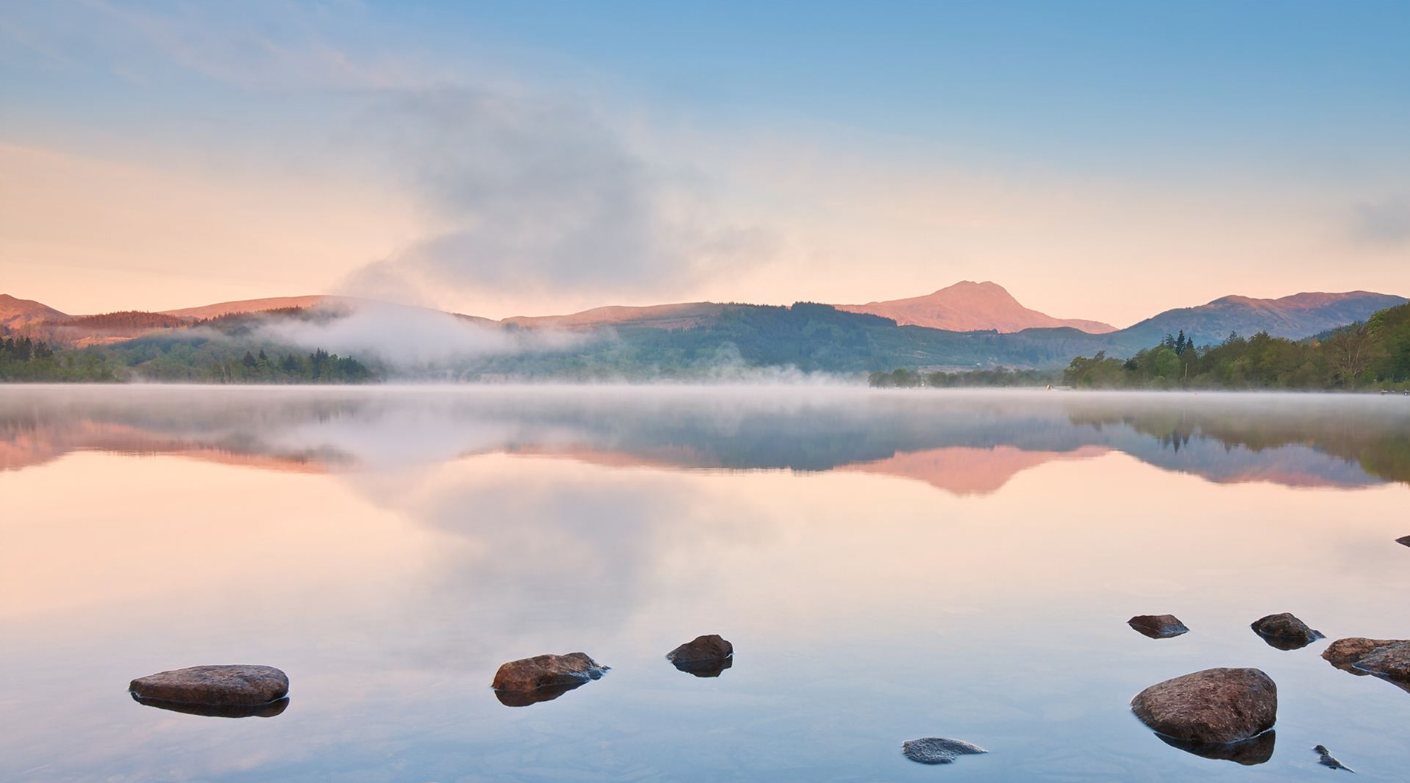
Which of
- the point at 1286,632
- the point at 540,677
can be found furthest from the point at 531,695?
the point at 1286,632

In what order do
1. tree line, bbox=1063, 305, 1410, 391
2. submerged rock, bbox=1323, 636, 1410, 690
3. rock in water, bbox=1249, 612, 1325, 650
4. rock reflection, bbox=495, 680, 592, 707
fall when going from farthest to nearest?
tree line, bbox=1063, 305, 1410, 391 → rock in water, bbox=1249, 612, 1325, 650 → submerged rock, bbox=1323, 636, 1410, 690 → rock reflection, bbox=495, 680, 592, 707

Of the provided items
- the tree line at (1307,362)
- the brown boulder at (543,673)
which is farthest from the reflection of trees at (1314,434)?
the tree line at (1307,362)

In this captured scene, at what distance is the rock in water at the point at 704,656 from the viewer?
10.6 meters

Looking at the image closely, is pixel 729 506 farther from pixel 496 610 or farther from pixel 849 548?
pixel 496 610

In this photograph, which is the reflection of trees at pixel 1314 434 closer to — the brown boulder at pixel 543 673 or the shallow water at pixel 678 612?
the shallow water at pixel 678 612

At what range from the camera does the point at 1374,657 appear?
1091cm

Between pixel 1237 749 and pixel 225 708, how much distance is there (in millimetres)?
10213

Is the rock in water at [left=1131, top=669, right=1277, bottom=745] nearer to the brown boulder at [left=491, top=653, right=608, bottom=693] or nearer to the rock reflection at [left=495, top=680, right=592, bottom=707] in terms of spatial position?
the brown boulder at [left=491, top=653, right=608, bottom=693]

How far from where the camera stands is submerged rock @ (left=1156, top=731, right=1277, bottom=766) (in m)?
8.57

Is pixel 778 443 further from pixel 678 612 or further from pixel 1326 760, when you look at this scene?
pixel 1326 760

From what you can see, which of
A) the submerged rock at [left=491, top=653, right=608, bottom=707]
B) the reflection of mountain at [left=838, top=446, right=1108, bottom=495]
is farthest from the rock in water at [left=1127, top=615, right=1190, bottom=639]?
the reflection of mountain at [left=838, top=446, right=1108, bottom=495]

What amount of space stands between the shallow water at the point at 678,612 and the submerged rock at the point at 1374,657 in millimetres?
357

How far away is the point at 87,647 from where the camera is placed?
11375mm

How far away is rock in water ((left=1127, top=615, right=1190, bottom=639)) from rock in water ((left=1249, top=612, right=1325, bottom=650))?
97 centimetres
